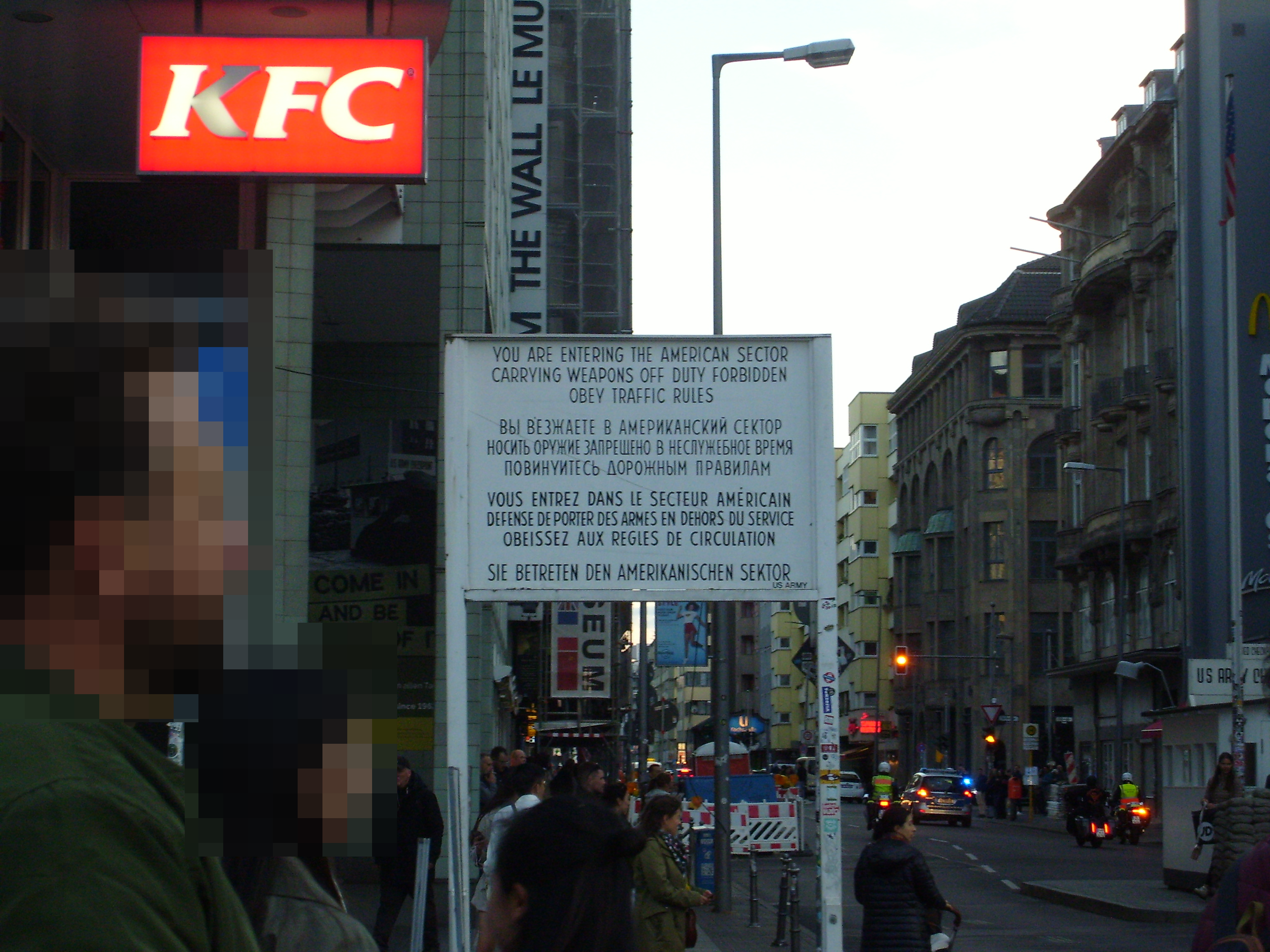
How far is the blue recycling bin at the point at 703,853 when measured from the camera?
68.9ft

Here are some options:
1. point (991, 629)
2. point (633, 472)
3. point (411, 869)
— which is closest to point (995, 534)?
point (991, 629)

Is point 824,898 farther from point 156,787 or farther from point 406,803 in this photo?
point 156,787

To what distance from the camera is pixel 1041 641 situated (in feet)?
264

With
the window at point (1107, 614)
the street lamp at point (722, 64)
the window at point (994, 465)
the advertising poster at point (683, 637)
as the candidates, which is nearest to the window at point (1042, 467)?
the window at point (994, 465)

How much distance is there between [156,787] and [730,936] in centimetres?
1750

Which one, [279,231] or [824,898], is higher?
[279,231]

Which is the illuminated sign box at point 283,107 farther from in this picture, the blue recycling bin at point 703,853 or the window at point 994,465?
the window at point 994,465

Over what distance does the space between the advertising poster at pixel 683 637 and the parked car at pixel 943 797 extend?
10.8 meters

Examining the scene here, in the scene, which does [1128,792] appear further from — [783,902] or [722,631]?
[783,902]

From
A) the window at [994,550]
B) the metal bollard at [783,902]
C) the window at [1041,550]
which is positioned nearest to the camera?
the metal bollard at [783,902]

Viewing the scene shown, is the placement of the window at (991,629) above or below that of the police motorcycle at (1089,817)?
above

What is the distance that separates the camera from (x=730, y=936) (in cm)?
1788

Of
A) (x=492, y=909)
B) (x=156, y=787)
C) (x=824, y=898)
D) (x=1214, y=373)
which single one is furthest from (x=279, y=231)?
(x=1214, y=373)

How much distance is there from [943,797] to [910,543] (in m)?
47.9
